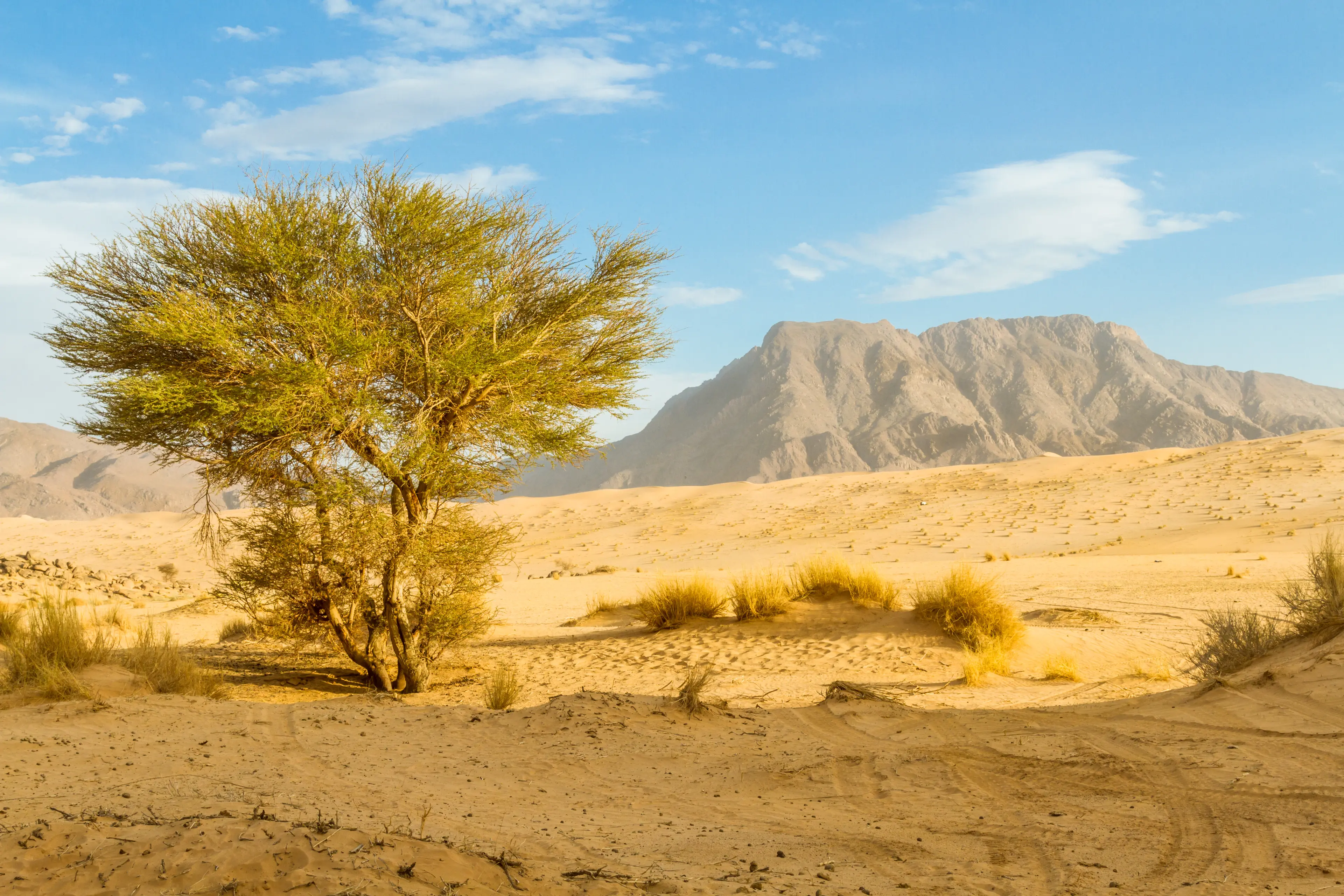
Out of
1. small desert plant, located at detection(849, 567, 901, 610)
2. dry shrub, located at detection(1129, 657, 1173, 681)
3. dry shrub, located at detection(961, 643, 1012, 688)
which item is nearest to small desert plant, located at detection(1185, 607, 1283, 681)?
dry shrub, located at detection(1129, 657, 1173, 681)

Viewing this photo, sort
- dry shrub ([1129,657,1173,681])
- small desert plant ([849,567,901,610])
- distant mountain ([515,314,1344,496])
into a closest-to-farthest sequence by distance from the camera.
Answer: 1. dry shrub ([1129,657,1173,681])
2. small desert plant ([849,567,901,610])
3. distant mountain ([515,314,1344,496])

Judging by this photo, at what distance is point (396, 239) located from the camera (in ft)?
33.9

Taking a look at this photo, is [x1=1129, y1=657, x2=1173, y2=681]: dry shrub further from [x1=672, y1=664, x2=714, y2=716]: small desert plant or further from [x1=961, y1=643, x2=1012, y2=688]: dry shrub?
[x1=672, y1=664, x2=714, y2=716]: small desert plant

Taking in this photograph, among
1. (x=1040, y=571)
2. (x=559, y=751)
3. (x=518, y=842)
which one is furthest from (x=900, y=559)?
(x=518, y=842)

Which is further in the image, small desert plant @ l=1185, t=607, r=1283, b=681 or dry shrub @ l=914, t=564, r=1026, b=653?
dry shrub @ l=914, t=564, r=1026, b=653

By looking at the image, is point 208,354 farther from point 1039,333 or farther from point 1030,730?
point 1039,333

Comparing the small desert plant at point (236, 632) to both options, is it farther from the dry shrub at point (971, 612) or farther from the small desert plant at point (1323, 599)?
the small desert plant at point (1323, 599)

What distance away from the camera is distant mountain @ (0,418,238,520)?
99062 mm

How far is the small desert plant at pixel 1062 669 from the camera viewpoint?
33.8 feet

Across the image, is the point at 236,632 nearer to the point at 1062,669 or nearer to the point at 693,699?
the point at 693,699

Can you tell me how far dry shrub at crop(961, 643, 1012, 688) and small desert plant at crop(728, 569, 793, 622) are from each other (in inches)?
139

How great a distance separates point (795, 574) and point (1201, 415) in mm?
139544

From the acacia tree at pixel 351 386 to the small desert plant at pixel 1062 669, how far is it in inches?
262

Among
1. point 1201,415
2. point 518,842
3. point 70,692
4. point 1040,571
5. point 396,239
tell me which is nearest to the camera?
point 518,842
